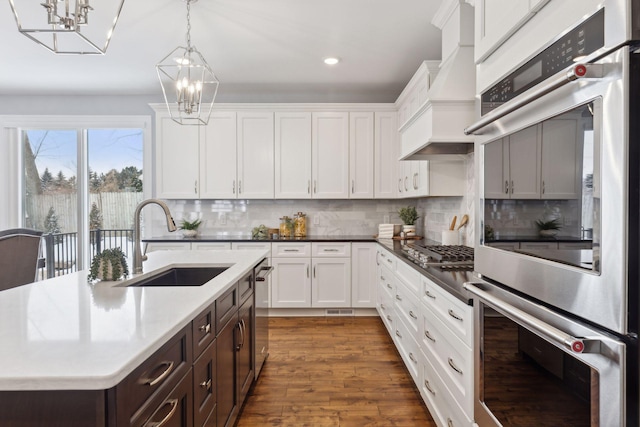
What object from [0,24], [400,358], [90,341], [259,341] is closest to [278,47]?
[0,24]

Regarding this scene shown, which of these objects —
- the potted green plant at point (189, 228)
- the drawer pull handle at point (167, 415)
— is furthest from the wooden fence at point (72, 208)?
the drawer pull handle at point (167, 415)

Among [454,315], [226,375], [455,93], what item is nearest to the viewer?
[454,315]

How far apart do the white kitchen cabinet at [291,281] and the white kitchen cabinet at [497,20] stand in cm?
323

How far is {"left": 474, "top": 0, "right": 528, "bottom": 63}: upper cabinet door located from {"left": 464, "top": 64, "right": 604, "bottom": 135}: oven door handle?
269 mm

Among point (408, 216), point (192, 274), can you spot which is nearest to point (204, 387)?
point (192, 274)

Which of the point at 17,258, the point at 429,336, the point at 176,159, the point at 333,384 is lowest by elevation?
the point at 333,384

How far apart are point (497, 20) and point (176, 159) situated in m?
3.98

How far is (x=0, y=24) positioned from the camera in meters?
3.09

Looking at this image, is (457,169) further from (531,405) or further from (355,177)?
(531,405)

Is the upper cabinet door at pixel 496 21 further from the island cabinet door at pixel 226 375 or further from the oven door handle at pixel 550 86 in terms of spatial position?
the island cabinet door at pixel 226 375

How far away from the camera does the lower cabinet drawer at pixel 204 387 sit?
1.44m

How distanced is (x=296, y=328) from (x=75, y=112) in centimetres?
384

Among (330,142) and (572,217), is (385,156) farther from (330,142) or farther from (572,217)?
(572,217)

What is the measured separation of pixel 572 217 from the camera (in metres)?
0.92
